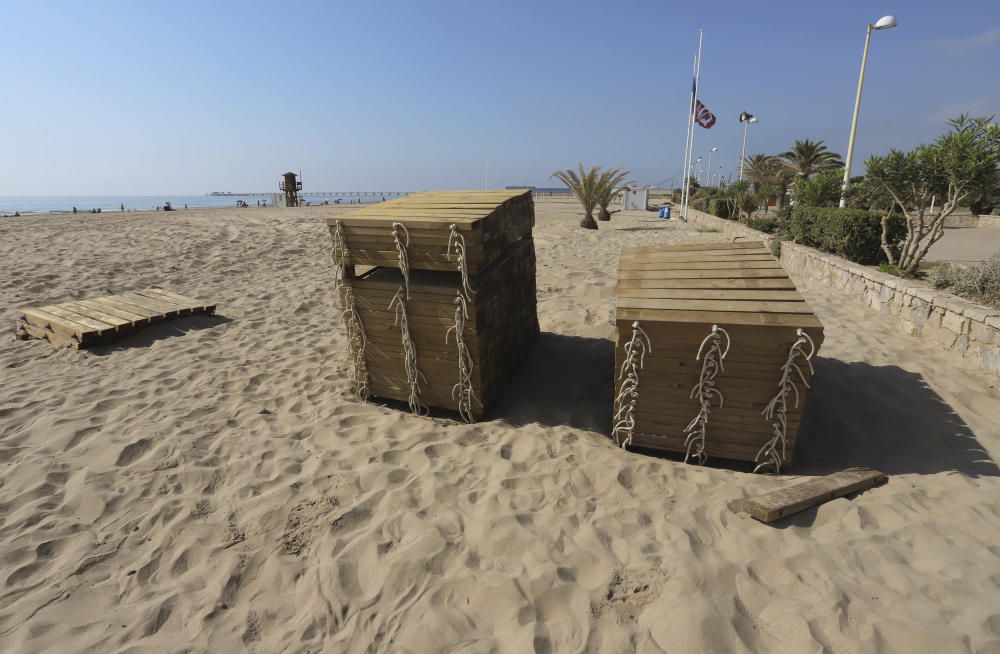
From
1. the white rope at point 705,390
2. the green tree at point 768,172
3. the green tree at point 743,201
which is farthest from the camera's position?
the green tree at point 768,172

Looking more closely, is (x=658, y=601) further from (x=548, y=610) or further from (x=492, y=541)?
(x=492, y=541)

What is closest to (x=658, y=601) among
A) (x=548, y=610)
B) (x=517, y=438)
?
(x=548, y=610)

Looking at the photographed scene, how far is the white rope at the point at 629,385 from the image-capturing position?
10.7 feet

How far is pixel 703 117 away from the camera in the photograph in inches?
918

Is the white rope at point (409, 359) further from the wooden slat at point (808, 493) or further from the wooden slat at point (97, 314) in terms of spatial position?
the wooden slat at point (97, 314)

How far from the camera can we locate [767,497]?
2.83 m

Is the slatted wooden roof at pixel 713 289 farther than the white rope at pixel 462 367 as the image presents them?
No

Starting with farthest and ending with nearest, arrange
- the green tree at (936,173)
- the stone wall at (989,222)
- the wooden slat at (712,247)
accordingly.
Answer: the stone wall at (989,222)
the green tree at (936,173)
the wooden slat at (712,247)

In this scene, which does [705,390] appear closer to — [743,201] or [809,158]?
[743,201]

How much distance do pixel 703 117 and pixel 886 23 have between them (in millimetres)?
11462

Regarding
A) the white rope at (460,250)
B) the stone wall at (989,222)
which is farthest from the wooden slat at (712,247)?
the stone wall at (989,222)

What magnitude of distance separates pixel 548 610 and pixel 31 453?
382cm

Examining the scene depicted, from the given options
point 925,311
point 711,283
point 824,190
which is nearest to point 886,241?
point 925,311

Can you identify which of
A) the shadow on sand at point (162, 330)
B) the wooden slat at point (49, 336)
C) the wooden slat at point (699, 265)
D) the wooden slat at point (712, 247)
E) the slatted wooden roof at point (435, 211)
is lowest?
the shadow on sand at point (162, 330)
